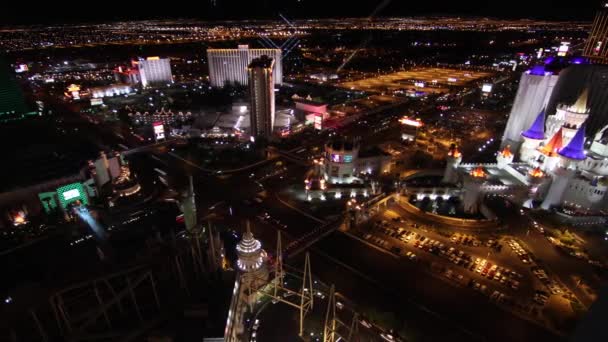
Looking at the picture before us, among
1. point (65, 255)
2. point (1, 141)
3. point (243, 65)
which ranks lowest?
point (65, 255)

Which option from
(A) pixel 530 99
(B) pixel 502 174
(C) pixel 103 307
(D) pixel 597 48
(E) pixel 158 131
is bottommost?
(C) pixel 103 307

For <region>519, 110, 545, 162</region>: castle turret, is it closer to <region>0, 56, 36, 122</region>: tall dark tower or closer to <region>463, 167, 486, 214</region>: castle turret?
<region>463, 167, 486, 214</region>: castle turret

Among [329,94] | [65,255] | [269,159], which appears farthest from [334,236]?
[329,94]

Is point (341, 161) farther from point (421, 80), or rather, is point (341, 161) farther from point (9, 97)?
point (421, 80)

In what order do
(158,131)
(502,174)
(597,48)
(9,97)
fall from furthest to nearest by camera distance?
(597,48) < (9,97) < (158,131) < (502,174)

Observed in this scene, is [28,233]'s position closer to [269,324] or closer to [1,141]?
[1,141]

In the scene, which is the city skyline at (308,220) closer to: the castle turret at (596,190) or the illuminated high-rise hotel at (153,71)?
the castle turret at (596,190)

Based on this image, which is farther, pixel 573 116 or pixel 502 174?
pixel 502 174

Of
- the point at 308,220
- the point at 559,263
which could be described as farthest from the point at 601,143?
the point at 308,220
